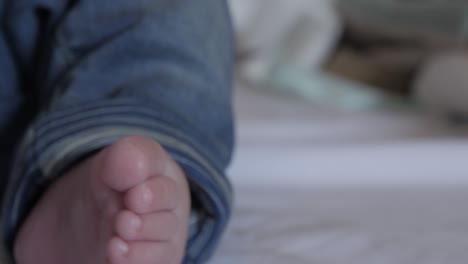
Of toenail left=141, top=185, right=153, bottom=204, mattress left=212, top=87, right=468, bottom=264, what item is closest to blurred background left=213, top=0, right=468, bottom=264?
mattress left=212, top=87, right=468, bottom=264

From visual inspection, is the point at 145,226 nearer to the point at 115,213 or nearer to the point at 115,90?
Result: the point at 115,213

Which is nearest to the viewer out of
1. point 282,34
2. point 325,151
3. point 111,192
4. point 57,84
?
point 111,192

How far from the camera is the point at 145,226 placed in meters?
0.28

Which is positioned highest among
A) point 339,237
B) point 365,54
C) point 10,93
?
point 365,54

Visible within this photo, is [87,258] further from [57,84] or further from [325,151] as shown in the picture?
[325,151]

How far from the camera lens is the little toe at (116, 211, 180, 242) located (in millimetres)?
279

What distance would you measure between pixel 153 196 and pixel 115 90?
11 centimetres

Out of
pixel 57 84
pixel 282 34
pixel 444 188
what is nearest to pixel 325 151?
pixel 444 188

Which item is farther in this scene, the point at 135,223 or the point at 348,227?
the point at 348,227

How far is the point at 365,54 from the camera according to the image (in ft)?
2.83

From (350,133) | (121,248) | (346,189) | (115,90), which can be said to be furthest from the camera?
(350,133)

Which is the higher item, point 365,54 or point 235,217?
point 365,54

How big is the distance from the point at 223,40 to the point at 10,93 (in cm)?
15

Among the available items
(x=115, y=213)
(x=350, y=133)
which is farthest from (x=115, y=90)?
(x=350, y=133)
